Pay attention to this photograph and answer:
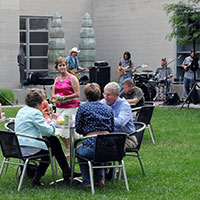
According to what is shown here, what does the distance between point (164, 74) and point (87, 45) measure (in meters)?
3.35

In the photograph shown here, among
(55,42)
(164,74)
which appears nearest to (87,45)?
(55,42)

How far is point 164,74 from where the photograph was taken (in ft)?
63.4

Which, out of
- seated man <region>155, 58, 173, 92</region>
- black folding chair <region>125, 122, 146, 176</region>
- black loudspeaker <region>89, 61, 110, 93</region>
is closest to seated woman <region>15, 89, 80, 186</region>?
black folding chair <region>125, 122, 146, 176</region>

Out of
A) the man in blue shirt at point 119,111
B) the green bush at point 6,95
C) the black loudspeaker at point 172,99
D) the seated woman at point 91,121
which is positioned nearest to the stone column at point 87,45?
the green bush at point 6,95

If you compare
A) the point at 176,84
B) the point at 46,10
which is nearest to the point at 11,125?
the point at 176,84

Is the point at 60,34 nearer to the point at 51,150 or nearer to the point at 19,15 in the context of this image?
the point at 19,15

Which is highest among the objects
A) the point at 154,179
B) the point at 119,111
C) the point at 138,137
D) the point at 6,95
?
the point at 119,111

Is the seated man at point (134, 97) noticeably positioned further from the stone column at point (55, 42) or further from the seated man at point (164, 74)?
the stone column at point (55, 42)

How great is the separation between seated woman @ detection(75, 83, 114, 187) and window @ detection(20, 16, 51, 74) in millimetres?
14911

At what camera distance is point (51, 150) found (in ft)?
22.8

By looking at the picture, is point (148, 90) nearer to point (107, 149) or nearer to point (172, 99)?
point (172, 99)

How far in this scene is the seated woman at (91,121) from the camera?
667 centimetres

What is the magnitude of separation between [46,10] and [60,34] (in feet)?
4.44

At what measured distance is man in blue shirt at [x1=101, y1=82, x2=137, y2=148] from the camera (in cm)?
722
